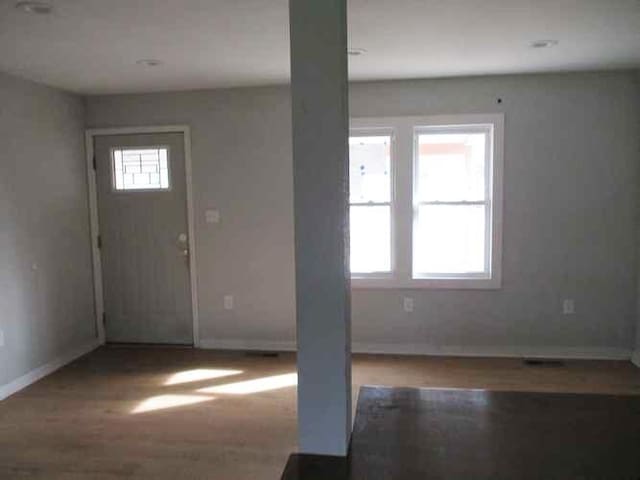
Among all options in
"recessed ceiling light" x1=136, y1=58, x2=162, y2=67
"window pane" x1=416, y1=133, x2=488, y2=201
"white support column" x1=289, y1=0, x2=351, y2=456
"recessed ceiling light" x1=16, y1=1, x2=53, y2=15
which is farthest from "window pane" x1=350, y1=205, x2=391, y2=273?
"white support column" x1=289, y1=0, x2=351, y2=456

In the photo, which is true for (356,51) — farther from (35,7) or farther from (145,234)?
(145,234)

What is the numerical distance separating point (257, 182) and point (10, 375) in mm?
2456

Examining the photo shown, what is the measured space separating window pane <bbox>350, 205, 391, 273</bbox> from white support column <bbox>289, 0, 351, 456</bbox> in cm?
297

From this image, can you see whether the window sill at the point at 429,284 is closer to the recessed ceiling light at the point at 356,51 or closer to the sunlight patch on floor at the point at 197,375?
the sunlight patch on floor at the point at 197,375

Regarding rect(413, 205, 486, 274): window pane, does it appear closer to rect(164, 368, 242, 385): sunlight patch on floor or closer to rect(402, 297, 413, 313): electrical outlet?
rect(402, 297, 413, 313): electrical outlet

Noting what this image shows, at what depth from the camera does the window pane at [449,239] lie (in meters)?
4.38

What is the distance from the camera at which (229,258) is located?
4633mm

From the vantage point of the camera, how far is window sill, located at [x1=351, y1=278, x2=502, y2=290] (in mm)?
4316

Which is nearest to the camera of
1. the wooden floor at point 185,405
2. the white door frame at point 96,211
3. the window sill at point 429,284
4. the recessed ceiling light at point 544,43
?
the wooden floor at point 185,405

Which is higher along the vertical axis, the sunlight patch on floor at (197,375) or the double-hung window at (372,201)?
the double-hung window at (372,201)

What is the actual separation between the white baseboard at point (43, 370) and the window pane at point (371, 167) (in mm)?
2900

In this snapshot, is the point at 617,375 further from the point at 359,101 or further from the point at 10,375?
the point at 10,375

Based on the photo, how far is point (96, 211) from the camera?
4.77 m

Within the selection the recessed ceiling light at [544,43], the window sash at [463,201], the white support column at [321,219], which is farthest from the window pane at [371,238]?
the white support column at [321,219]
